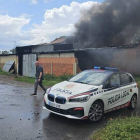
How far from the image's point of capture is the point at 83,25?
2670 cm

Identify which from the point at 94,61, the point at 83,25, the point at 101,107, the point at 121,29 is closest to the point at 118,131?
the point at 101,107

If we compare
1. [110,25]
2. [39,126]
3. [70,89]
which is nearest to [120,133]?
[70,89]

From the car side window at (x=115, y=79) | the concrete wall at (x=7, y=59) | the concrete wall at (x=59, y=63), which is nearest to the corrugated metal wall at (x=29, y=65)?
the concrete wall at (x=59, y=63)

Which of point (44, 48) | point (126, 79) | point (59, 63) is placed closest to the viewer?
point (126, 79)

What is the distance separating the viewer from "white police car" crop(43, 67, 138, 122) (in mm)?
4977

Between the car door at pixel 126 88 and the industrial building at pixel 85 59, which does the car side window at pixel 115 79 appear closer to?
the car door at pixel 126 88

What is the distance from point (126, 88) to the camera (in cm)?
650

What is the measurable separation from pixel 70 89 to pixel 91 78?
3.43ft

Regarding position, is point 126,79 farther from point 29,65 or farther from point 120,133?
point 29,65

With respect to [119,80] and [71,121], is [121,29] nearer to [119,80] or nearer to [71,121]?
[119,80]

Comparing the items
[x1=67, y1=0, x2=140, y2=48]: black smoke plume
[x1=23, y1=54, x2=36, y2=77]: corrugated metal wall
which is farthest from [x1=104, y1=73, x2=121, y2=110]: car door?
[x1=67, y1=0, x2=140, y2=48]: black smoke plume

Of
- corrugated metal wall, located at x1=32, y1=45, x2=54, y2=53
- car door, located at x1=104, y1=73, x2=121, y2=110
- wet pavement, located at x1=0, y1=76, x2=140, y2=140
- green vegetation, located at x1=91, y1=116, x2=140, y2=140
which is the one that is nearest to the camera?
green vegetation, located at x1=91, y1=116, x2=140, y2=140

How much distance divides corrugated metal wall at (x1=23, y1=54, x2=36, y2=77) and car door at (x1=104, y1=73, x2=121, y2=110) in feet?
49.8

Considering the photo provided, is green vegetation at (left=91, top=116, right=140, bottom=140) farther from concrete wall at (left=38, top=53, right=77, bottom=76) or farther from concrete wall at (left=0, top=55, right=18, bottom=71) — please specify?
concrete wall at (left=0, top=55, right=18, bottom=71)
